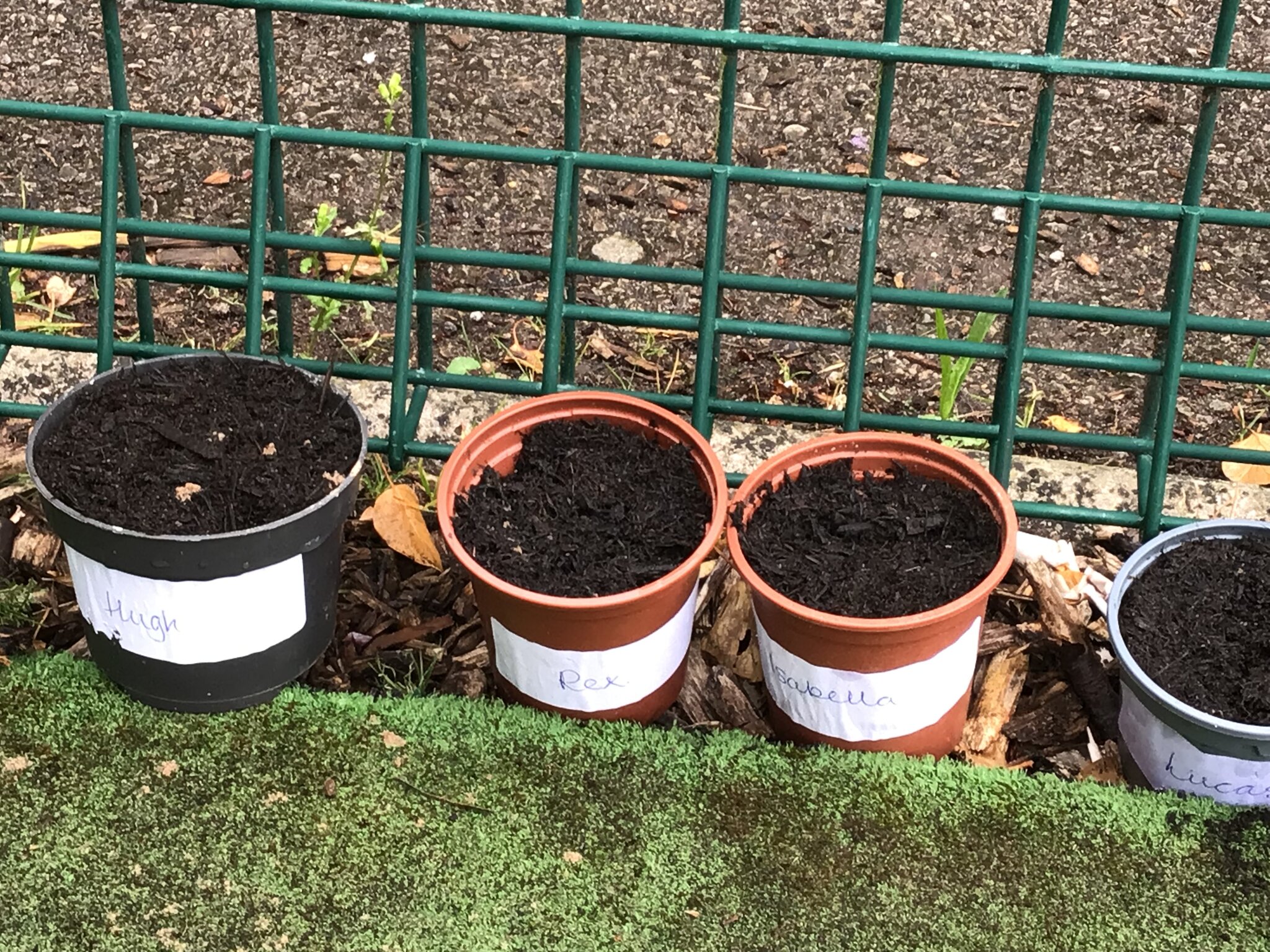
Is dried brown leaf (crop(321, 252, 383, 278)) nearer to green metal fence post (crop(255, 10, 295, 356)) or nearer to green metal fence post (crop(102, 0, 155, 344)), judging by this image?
green metal fence post (crop(255, 10, 295, 356))

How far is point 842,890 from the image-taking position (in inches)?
77.8

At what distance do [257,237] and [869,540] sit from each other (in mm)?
1199

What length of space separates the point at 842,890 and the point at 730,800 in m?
0.22

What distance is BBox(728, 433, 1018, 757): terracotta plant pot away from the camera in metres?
1.94

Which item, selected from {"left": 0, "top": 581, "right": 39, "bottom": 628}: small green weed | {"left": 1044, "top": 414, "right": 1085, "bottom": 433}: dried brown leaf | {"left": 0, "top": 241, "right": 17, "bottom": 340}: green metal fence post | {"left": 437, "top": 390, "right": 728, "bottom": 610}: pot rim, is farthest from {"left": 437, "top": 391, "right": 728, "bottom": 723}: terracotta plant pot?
{"left": 1044, "top": 414, "right": 1085, "bottom": 433}: dried brown leaf

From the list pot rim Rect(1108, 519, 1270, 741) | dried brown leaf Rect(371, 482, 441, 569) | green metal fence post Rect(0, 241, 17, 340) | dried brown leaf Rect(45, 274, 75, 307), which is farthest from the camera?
dried brown leaf Rect(45, 274, 75, 307)

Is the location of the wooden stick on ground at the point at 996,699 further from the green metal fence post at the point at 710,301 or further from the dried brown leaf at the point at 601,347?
the dried brown leaf at the point at 601,347

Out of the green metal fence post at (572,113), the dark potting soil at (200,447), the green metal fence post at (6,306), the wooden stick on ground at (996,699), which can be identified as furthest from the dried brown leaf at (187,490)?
the wooden stick on ground at (996,699)

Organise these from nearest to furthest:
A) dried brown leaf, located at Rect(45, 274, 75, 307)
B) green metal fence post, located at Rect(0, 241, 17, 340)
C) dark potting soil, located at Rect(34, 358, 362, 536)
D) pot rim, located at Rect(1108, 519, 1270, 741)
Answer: pot rim, located at Rect(1108, 519, 1270, 741)
dark potting soil, located at Rect(34, 358, 362, 536)
green metal fence post, located at Rect(0, 241, 17, 340)
dried brown leaf, located at Rect(45, 274, 75, 307)

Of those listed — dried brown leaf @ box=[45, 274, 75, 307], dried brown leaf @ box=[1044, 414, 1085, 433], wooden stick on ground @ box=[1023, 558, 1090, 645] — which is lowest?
wooden stick on ground @ box=[1023, 558, 1090, 645]

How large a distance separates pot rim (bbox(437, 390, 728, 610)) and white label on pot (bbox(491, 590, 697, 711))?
0.42ft

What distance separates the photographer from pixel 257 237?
2369 millimetres

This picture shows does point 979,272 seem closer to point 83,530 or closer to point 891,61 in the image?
point 891,61

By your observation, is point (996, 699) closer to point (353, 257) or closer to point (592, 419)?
point (592, 419)
